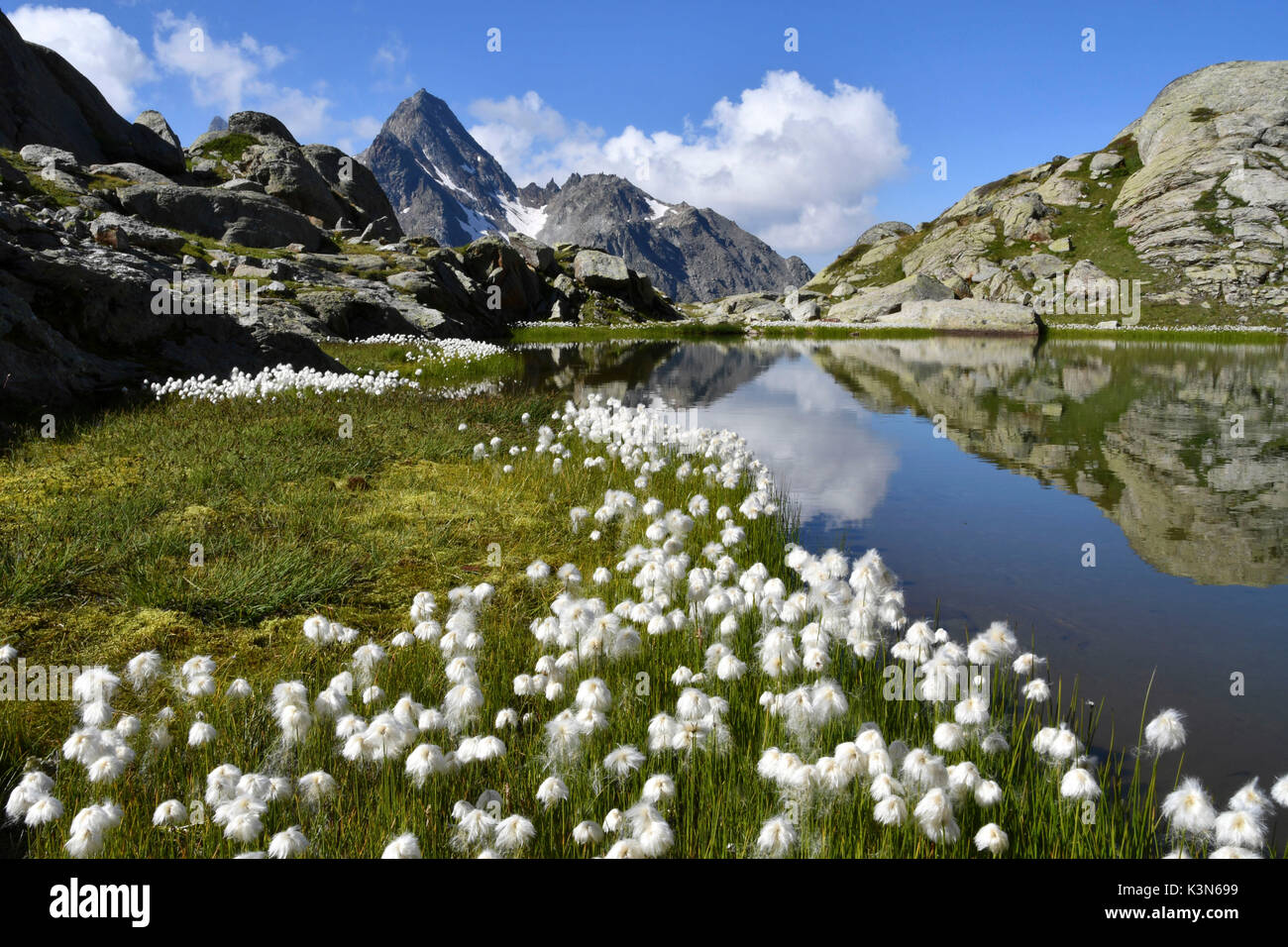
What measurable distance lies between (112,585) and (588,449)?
757cm

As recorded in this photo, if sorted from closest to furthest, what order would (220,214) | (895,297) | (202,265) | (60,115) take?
1. (202,265)
2. (220,214)
3. (60,115)
4. (895,297)

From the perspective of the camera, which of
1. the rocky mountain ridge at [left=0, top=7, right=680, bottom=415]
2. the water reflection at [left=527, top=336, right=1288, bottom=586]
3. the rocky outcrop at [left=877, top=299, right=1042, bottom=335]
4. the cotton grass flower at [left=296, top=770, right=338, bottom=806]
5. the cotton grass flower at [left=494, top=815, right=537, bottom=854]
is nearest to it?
the cotton grass flower at [left=494, top=815, right=537, bottom=854]

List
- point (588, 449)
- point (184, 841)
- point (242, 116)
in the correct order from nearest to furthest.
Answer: point (184, 841) < point (588, 449) < point (242, 116)

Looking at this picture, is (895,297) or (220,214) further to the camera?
(895,297)

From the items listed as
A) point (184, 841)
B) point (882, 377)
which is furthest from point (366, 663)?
point (882, 377)

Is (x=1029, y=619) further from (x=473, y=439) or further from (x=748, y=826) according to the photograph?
(x=473, y=439)

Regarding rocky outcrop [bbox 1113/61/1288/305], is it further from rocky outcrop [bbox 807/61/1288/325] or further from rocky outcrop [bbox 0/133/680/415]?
rocky outcrop [bbox 0/133/680/415]

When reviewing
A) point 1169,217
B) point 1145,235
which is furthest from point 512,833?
point 1169,217

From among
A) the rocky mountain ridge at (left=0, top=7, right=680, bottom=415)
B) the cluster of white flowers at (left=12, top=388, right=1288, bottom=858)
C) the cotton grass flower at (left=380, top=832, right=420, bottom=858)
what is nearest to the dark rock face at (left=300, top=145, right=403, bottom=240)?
the rocky mountain ridge at (left=0, top=7, right=680, bottom=415)

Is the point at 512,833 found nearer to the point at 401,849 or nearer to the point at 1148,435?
the point at 401,849

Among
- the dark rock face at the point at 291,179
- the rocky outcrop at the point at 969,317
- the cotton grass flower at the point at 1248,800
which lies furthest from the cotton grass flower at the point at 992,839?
the rocky outcrop at the point at 969,317

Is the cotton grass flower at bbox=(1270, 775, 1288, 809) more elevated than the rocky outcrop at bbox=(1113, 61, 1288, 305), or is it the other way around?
the rocky outcrop at bbox=(1113, 61, 1288, 305)
